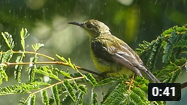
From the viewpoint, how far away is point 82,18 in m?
7.73

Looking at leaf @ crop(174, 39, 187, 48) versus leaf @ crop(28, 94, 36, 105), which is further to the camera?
leaf @ crop(174, 39, 187, 48)

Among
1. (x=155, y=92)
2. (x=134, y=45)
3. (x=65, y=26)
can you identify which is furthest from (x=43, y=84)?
(x=65, y=26)

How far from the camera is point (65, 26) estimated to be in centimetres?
826

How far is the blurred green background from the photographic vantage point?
6.95 metres

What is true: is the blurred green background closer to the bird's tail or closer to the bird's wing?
the bird's wing

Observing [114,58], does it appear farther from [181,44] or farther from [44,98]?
[44,98]

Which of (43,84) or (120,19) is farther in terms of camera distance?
(120,19)

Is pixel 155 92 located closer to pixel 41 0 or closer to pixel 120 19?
pixel 120 19

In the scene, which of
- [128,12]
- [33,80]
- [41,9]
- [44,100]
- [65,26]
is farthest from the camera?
[65,26]

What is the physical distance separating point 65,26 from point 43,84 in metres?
5.42

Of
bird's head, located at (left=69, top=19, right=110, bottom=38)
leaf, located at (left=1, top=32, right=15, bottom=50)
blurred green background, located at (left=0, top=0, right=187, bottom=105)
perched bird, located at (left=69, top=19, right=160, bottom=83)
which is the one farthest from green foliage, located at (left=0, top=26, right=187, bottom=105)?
blurred green background, located at (left=0, top=0, right=187, bottom=105)

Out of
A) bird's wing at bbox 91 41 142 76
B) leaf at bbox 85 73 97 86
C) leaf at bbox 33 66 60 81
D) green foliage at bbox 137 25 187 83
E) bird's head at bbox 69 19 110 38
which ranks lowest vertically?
leaf at bbox 85 73 97 86

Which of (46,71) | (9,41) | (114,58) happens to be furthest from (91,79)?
(114,58)
